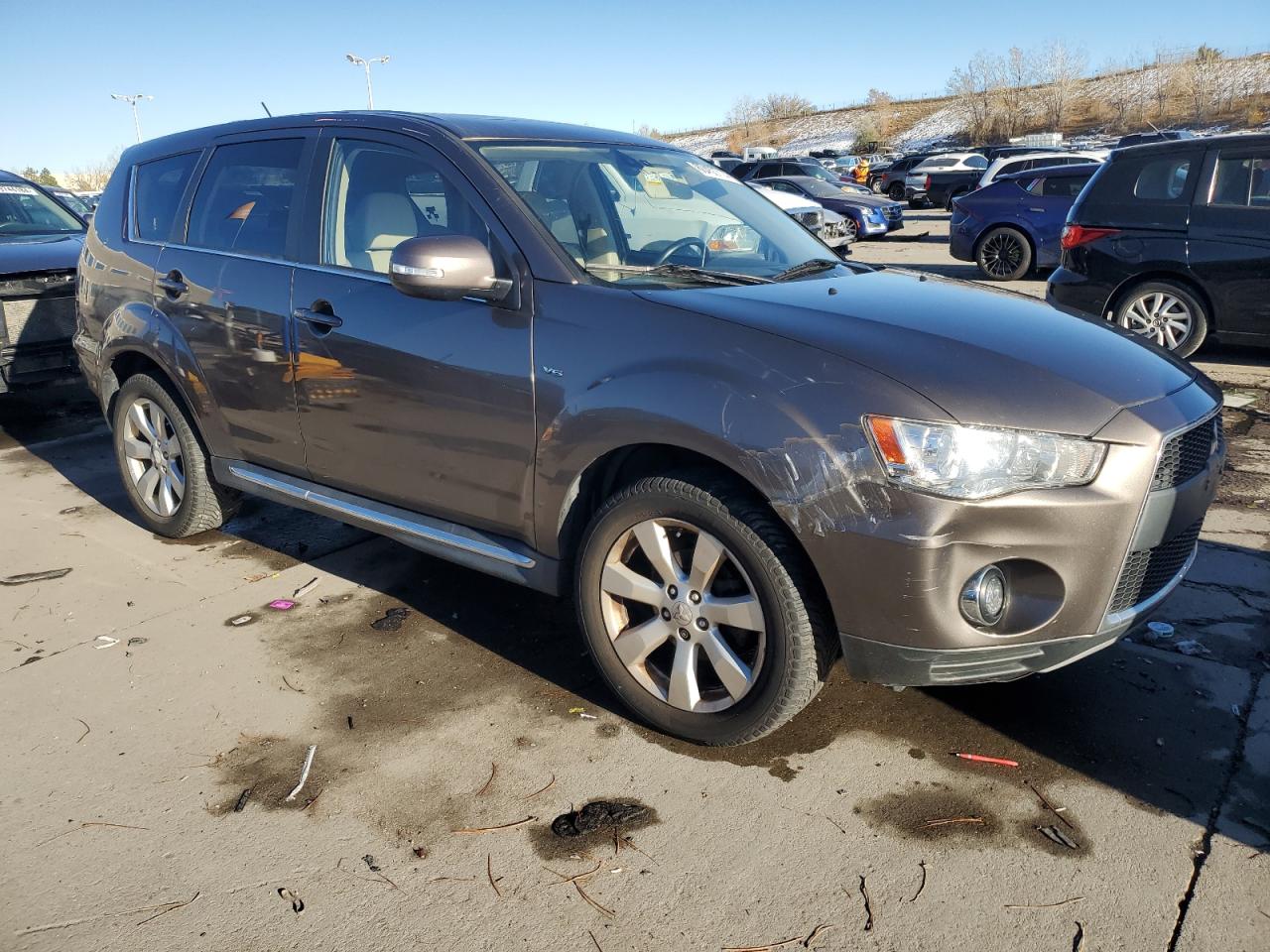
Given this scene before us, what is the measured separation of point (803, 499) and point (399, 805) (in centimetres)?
139

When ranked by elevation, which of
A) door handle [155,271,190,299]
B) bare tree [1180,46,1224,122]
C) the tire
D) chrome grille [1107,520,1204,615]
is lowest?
the tire

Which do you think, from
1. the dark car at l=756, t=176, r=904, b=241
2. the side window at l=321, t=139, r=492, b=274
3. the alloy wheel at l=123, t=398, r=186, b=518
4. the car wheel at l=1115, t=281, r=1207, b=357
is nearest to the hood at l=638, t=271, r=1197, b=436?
the side window at l=321, t=139, r=492, b=274

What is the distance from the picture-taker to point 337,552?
4.80 m

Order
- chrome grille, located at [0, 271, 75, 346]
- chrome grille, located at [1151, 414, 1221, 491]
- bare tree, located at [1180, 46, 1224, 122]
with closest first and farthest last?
chrome grille, located at [1151, 414, 1221, 491]
chrome grille, located at [0, 271, 75, 346]
bare tree, located at [1180, 46, 1224, 122]

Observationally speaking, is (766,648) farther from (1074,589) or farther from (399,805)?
(399,805)

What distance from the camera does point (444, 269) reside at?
3055mm

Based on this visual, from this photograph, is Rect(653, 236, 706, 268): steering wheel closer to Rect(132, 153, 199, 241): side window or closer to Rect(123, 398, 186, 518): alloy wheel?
Rect(132, 153, 199, 241): side window

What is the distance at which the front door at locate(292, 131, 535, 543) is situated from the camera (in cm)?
322

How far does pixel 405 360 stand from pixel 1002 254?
12104 millimetres

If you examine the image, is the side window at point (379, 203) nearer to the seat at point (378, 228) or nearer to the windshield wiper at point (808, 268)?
the seat at point (378, 228)

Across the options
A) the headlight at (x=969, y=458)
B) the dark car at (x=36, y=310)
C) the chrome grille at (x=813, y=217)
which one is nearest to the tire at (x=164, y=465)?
the dark car at (x=36, y=310)

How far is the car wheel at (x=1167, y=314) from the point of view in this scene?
7812mm

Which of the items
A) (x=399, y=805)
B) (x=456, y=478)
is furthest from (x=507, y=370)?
(x=399, y=805)

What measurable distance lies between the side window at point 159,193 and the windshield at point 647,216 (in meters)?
1.95
